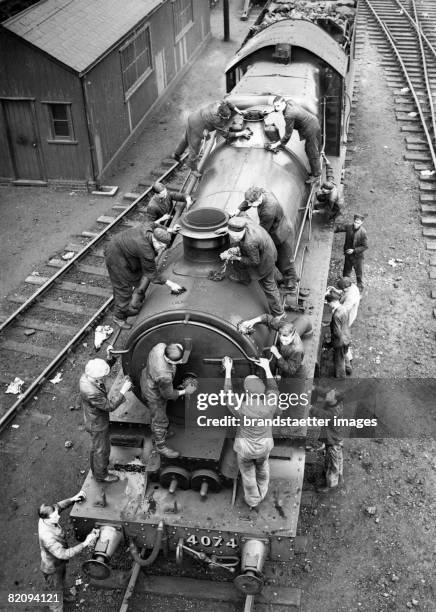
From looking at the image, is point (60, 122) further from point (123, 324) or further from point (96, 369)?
point (96, 369)

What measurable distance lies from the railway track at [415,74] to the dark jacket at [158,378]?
250 inches

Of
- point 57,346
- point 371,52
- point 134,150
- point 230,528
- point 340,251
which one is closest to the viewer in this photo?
point 230,528

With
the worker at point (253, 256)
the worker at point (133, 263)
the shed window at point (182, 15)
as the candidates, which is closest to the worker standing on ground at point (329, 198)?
the worker at point (253, 256)

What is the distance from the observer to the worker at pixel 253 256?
6305 millimetres

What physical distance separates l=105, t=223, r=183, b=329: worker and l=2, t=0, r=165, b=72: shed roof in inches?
309

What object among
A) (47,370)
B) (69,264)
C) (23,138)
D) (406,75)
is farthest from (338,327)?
(406,75)

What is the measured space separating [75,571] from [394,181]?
11.5 metres

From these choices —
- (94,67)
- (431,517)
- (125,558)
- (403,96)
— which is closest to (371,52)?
(403,96)

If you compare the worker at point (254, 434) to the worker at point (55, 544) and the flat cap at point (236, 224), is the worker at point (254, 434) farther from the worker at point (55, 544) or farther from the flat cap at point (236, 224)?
the worker at point (55, 544)

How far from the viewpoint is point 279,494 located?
20.6 ft

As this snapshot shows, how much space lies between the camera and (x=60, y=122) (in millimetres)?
14328

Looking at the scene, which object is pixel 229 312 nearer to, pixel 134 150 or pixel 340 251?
pixel 340 251

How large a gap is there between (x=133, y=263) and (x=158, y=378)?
1.72m

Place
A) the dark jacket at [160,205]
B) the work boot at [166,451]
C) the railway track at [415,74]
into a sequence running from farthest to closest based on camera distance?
the railway track at [415,74]
the dark jacket at [160,205]
the work boot at [166,451]
